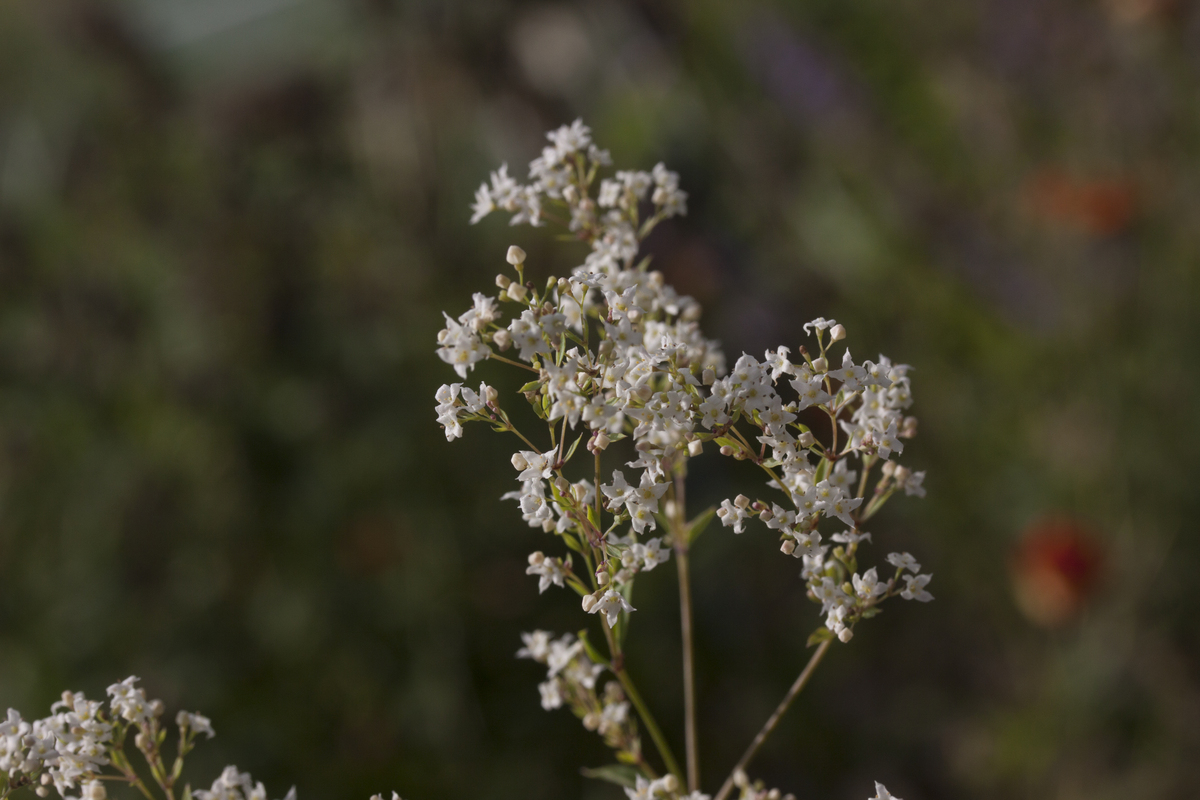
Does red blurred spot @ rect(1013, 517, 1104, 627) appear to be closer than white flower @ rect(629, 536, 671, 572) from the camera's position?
No

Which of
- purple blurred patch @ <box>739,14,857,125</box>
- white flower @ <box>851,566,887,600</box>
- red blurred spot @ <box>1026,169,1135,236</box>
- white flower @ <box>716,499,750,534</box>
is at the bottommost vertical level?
white flower @ <box>851,566,887,600</box>

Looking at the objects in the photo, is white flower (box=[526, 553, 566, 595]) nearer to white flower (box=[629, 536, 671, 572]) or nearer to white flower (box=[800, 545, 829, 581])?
white flower (box=[629, 536, 671, 572])

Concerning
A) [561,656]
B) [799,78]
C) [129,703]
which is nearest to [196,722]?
[129,703]

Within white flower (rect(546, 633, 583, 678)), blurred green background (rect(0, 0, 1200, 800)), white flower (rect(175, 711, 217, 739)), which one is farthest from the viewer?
blurred green background (rect(0, 0, 1200, 800))

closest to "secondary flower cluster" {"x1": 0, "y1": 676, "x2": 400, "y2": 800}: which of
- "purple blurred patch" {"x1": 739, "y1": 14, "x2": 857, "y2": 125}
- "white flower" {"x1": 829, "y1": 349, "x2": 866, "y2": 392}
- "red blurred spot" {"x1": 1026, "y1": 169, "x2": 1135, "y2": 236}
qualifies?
"white flower" {"x1": 829, "y1": 349, "x2": 866, "y2": 392}

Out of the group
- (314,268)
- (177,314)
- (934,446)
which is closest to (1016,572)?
(934,446)

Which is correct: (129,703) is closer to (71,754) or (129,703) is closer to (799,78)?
(71,754)

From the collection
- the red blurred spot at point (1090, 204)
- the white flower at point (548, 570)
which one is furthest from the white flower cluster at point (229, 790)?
the red blurred spot at point (1090, 204)

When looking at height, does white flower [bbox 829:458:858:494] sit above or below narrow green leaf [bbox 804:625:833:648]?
above
